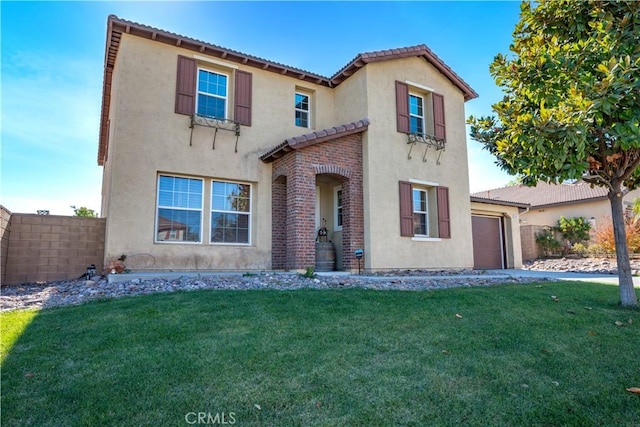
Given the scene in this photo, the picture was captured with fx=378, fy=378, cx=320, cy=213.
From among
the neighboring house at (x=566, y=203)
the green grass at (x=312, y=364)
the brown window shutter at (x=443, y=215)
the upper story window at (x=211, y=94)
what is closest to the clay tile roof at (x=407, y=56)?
the upper story window at (x=211, y=94)

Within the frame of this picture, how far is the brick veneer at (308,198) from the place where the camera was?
9.71m

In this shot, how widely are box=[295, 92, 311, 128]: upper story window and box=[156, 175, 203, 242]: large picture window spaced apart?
3800mm

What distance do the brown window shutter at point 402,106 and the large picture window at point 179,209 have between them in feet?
20.4

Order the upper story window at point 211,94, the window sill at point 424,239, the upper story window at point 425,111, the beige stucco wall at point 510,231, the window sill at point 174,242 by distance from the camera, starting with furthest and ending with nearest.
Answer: the beige stucco wall at point 510,231
the upper story window at point 425,111
the window sill at point 424,239
the upper story window at point 211,94
the window sill at point 174,242

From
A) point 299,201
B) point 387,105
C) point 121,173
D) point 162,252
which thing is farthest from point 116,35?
point 387,105

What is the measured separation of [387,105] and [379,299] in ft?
23.4

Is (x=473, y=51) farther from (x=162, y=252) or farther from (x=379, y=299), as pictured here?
(x=162, y=252)

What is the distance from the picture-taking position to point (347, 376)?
322 centimetres

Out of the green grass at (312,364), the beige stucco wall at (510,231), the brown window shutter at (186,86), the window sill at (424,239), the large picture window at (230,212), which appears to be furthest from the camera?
the beige stucco wall at (510,231)

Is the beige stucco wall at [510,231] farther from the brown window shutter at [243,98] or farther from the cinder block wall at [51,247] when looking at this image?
the cinder block wall at [51,247]

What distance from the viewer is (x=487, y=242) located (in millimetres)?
14891

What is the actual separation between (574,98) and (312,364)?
476 centimetres

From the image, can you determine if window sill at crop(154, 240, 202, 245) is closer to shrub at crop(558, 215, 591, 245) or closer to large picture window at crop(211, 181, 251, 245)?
large picture window at crop(211, 181, 251, 245)

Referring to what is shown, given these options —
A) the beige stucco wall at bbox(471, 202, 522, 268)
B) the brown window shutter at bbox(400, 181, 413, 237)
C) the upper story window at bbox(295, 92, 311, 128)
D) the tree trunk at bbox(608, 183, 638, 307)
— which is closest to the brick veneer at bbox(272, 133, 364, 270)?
the brown window shutter at bbox(400, 181, 413, 237)
